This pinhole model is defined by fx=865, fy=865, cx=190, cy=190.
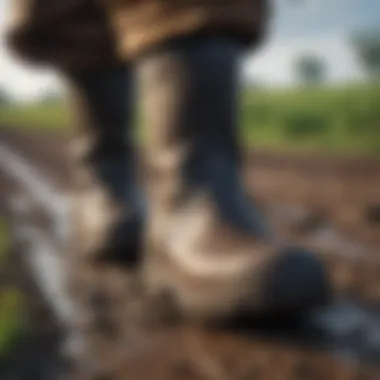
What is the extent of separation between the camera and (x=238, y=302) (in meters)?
0.65

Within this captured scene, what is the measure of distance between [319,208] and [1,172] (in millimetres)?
855

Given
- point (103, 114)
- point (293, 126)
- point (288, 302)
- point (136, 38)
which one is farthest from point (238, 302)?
point (293, 126)

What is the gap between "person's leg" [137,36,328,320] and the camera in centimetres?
66

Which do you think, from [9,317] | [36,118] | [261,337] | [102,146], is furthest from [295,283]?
[36,118]

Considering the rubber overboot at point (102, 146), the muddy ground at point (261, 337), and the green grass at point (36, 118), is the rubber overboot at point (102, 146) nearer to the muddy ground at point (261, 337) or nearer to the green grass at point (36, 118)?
the muddy ground at point (261, 337)

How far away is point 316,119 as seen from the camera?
222 centimetres

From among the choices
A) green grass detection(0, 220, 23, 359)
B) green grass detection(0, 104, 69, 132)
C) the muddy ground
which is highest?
green grass detection(0, 104, 69, 132)

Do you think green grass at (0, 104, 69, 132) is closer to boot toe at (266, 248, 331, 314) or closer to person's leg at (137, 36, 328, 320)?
person's leg at (137, 36, 328, 320)

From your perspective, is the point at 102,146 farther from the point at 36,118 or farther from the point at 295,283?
the point at 36,118

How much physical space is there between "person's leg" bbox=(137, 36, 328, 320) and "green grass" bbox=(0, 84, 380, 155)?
1200mm

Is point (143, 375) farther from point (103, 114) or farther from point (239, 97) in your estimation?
point (103, 114)

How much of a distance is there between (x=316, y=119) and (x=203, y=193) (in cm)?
154

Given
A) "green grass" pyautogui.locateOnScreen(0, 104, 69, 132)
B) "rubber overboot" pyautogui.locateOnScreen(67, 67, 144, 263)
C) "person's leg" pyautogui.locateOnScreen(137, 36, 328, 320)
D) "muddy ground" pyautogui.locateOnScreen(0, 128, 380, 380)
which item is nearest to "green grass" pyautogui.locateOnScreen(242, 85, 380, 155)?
"green grass" pyautogui.locateOnScreen(0, 104, 69, 132)

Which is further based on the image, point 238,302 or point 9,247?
point 9,247
